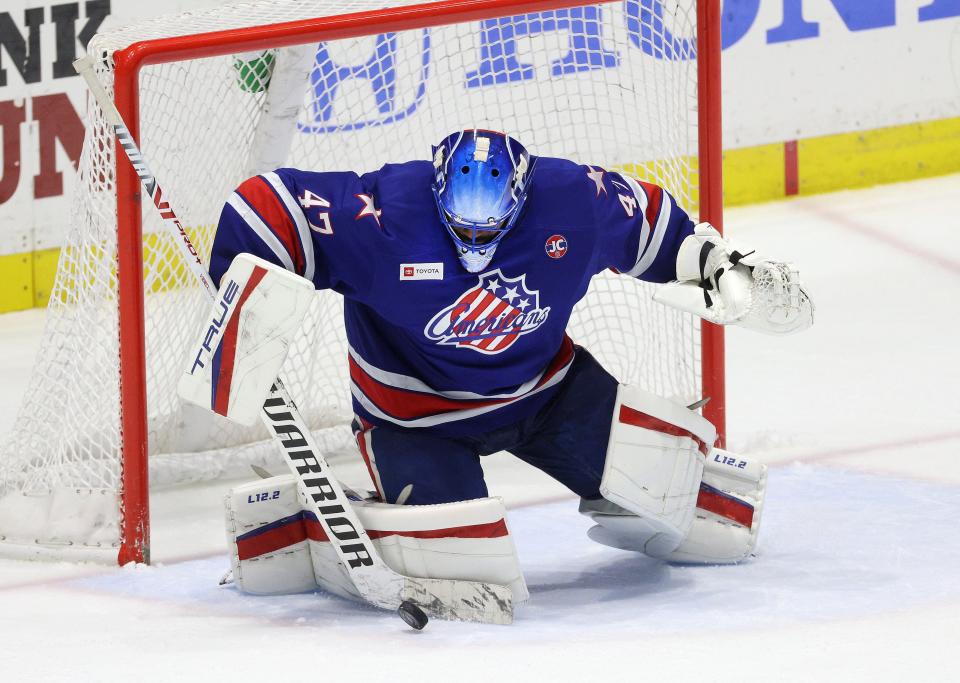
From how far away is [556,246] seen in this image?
3.13m

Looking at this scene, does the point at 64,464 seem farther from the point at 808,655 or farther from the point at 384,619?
the point at 808,655

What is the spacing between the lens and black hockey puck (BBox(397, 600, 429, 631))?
2939mm

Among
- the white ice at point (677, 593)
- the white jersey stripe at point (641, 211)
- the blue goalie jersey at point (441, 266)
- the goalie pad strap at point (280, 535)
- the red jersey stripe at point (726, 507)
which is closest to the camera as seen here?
the white ice at point (677, 593)

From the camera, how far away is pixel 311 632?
9.77 ft

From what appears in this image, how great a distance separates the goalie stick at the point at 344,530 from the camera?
303cm

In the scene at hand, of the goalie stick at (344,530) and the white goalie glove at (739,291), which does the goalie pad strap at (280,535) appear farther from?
the white goalie glove at (739,291)

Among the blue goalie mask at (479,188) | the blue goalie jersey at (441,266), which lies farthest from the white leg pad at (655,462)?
the blue goalie mask at (479,188)

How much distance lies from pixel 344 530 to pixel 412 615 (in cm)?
21

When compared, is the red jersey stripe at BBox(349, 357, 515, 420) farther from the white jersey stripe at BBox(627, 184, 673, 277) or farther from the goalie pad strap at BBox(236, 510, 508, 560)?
the white jersey stripe at BBox(627, 184, 673, 277)

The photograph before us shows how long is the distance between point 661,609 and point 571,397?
1.45 feet

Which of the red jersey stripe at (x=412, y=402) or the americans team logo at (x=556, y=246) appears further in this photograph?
the red jersey stripe at (x=412, y=402)

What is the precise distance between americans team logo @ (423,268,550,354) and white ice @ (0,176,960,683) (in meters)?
0.47

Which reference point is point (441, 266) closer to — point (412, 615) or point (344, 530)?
point (344, 530)

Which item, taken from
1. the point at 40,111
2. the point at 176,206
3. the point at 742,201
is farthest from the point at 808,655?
the point at 742,201
